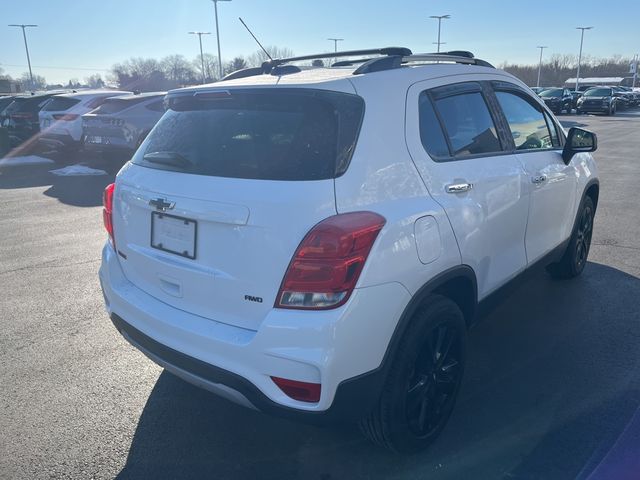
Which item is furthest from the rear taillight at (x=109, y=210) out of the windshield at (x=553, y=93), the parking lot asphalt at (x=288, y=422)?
the windshield at (x=553, y=93)

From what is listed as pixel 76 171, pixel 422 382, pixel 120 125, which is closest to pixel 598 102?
pixel 120 125

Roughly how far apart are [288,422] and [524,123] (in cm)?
256

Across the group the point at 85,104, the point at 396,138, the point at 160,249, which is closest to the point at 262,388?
the point at 160,249

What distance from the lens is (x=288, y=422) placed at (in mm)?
3002

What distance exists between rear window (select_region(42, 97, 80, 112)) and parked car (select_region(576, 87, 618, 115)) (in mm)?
32382

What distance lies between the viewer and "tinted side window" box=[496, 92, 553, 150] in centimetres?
356

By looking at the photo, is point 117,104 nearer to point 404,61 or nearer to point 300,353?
point 404,61

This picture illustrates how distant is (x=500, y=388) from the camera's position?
10.8ft

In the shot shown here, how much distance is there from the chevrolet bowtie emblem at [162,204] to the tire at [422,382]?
47.8 inches

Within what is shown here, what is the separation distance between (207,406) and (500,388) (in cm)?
178

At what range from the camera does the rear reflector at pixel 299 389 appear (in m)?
2.16

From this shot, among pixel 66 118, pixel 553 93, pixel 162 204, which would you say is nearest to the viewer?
pixel 162 204

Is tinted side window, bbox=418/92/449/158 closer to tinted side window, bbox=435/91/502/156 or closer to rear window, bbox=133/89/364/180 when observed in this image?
tinted side window, bbox=435/91/502/156

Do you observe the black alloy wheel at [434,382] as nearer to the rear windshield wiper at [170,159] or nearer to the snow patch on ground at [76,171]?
the rear windshield wiper at [170,159]
